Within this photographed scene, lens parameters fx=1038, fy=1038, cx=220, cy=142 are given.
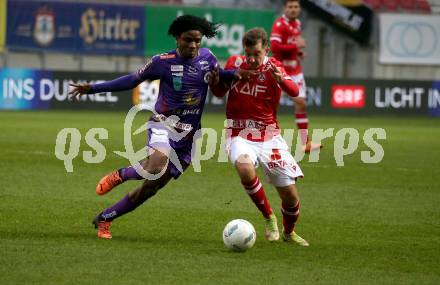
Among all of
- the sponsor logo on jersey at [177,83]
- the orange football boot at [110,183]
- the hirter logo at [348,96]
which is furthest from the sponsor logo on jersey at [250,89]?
the hirter logo at [348,96]

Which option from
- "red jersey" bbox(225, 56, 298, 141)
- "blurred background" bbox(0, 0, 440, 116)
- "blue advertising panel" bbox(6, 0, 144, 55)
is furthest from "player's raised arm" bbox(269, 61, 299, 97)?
"blue advertising panel" bbox(6, 0, 144, 55)

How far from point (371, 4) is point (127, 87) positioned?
26.2m

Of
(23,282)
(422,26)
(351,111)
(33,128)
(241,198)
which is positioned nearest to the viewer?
(23,282)

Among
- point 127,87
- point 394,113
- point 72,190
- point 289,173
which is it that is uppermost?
point 127,87

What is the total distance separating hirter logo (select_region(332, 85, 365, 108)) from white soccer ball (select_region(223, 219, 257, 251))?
21.8 metres

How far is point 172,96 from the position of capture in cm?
901

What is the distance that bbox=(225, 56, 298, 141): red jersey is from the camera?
29.8ft

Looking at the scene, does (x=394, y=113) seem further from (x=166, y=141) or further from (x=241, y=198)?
(x=166, y=141)

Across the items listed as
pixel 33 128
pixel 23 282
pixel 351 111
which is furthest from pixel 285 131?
pixel 23 282

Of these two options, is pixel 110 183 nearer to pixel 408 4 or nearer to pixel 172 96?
pixel 172 96

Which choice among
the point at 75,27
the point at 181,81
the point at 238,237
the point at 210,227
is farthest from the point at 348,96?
the point at 238,237

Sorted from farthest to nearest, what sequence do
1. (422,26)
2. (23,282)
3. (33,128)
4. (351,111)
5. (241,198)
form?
(422,26), (351,111), (33,128), (241,198), (23,282)

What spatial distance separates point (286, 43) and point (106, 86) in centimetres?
827

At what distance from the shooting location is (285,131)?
71.3 ft
